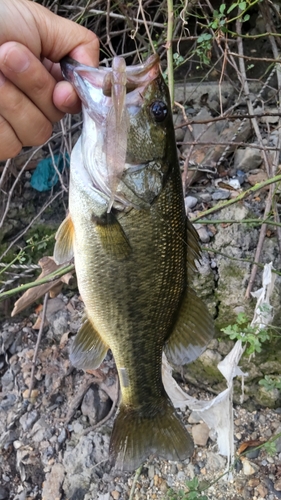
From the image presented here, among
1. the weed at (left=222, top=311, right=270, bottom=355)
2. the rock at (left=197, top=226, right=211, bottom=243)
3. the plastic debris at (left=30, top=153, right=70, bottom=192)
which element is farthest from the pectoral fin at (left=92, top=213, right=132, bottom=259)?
the plastic debris at (left=30, top=153, right=70, bottom=192)

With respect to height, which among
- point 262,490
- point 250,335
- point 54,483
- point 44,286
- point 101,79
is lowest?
point 262,490

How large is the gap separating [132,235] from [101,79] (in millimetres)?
479

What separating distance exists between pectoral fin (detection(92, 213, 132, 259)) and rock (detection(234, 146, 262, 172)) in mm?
1938

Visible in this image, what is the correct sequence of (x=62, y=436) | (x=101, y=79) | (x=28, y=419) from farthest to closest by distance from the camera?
(x=28, y=419) → (x=62, y=436) → (x=101, y=79)

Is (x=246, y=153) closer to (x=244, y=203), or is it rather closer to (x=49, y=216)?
(x=244, y=203)

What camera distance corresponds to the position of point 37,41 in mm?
1358

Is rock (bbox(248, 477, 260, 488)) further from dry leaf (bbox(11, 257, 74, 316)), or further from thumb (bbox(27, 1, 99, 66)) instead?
thumb (bbox(27, 1, 99, 66))

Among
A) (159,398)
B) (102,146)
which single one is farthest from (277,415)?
(102,146)

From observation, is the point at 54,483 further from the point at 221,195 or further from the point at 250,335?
the point at 221,195

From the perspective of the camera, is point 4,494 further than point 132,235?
Yes

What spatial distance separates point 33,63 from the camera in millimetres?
1276

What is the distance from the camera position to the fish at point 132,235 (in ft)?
4.20

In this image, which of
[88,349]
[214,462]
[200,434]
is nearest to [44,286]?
[88,349]

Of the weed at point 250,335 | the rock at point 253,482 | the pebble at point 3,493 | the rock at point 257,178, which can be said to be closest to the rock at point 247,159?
the rock at point 257,178
